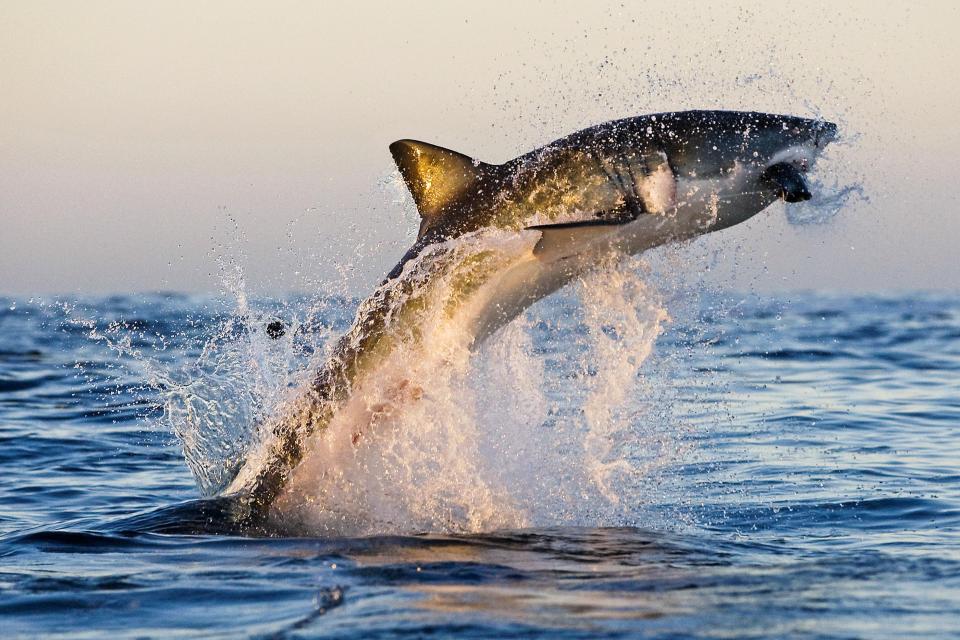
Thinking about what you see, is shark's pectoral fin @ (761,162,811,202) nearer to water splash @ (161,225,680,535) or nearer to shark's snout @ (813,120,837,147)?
shark's snout @ (813,120,837,147)

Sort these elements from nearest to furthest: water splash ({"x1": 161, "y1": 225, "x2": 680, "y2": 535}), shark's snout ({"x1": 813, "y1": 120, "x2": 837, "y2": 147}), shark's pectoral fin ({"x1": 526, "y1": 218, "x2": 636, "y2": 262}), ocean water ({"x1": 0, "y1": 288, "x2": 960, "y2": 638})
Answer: ocean water ({"x1": 0, "y1": 288, "x2": 960, "y2": 638})
shark's pectoral fin ({"x1": 526, "y1": 218, "x2": 636, "y2": 262})
shark's snout ({"x1": 813, "y1": 120, "x2": 837, "y2": 147})
water splash ({"x1": 161, "y1": 225, "x2": 680, "y2": 535})

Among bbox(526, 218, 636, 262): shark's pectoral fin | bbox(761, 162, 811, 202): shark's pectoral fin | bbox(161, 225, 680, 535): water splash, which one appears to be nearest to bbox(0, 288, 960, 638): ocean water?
bbox(161, 225, 680, 535): water splash

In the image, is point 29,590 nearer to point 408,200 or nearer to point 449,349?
point 449,349

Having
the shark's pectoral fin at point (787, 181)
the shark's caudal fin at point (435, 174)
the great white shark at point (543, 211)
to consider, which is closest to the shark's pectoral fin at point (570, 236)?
the great white shark at point (543, 211)

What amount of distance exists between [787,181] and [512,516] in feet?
9.32

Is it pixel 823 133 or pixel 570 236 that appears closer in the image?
pixel 570 236

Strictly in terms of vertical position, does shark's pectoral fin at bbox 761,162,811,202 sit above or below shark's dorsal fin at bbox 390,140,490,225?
below

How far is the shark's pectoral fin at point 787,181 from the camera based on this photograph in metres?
7.26

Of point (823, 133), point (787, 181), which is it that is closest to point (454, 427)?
point (787, 181)

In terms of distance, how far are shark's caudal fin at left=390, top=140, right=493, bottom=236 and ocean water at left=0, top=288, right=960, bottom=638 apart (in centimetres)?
100

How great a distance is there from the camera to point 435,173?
7824mm

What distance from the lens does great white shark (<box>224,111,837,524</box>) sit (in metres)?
7.29

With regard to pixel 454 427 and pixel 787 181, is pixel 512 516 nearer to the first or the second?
pixel 454 427

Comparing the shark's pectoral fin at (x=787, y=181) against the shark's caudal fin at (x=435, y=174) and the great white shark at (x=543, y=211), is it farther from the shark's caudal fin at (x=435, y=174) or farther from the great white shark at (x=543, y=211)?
the shark's caudal fin at (x=435, y=174)
